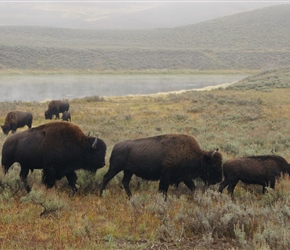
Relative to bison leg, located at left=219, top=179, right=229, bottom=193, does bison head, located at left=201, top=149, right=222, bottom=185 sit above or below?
above

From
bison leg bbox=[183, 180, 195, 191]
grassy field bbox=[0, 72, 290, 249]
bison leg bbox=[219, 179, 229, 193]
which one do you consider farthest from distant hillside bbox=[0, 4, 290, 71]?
bison leg bbox=[219, 179, 229, 193]

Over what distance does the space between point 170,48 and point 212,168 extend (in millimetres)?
91292

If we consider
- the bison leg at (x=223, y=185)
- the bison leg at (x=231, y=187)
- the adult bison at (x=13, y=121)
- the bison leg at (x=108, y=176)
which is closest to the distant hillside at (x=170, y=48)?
the adult bison at (x=13, y=121)

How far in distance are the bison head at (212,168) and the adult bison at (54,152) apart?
205cm

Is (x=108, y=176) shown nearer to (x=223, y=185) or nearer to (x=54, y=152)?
(x=54, y=152)

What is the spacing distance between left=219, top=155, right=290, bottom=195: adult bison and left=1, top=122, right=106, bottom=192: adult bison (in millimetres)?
2543

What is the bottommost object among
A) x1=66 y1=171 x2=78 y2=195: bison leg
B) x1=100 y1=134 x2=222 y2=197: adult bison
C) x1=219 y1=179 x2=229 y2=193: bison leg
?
x1=219 y1=179 x2=229 y2=193: bison leg

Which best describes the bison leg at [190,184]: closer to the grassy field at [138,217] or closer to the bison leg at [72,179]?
the grassy field at [138,217]

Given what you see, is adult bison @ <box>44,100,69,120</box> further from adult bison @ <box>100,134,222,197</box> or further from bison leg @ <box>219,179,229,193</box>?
bison leg @ <box>219,179,229,193</box>

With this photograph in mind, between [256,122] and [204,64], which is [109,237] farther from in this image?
[204,64]

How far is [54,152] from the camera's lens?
712cm

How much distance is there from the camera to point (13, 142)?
7.45 m

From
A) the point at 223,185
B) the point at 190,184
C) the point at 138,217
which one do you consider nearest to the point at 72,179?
the point at 138,217

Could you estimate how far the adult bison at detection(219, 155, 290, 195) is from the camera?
729 cm
